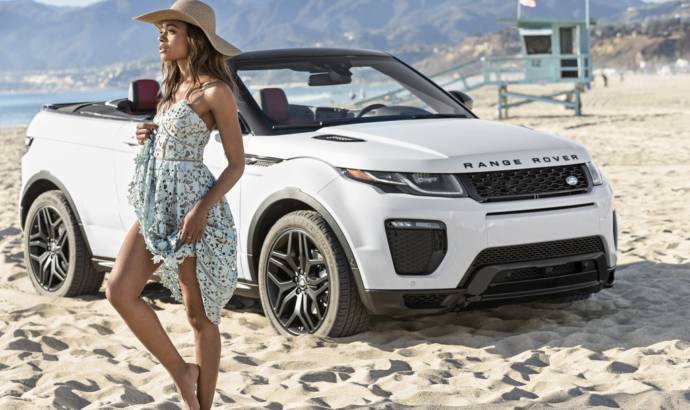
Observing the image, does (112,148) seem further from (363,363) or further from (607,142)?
(607,142)

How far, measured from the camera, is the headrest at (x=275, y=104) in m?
6.27

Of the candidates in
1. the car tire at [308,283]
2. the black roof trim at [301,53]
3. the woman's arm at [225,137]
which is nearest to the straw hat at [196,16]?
the woman's arm at [225,137]

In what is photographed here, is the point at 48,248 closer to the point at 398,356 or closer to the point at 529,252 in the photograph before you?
the point at 398,356

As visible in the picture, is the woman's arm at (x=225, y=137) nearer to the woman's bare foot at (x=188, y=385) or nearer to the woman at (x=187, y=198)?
the woman at (x=187, y=198)

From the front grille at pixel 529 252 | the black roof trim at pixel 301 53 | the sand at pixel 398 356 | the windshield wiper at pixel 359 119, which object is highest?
the black roof trim at pixel 301 53

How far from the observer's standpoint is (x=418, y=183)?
546cm

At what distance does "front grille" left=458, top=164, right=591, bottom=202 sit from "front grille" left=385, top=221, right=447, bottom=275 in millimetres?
284

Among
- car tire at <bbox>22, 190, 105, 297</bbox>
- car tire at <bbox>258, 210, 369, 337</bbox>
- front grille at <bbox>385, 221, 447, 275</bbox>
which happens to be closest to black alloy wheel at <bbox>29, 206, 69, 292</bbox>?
car tire at <bbox>22, 190, 105, 297</bbox>

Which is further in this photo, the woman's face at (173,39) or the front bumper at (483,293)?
the front bumper at (483,293)

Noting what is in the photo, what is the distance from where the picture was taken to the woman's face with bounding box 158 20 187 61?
3998 millimetres

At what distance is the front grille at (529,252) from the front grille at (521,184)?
0.25 m

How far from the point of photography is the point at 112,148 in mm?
6754

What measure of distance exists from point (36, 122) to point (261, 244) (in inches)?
94.2

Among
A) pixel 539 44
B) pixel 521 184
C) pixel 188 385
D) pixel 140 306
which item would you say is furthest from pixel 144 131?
pixel 539 44
